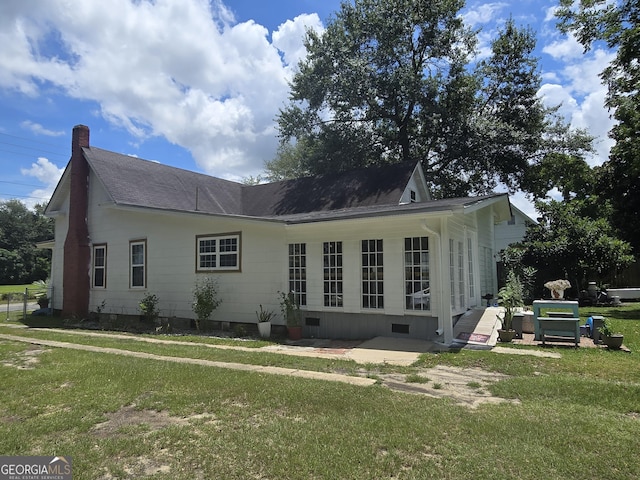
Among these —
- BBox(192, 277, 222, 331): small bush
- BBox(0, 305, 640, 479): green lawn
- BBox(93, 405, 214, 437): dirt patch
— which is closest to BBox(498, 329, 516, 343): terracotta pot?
BBox(0, 305, 640, 479): green lawn

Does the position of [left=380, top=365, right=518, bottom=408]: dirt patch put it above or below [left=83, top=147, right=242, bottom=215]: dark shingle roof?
below

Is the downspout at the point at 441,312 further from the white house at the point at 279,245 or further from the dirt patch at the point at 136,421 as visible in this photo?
the dirt patch at the point at 136,421

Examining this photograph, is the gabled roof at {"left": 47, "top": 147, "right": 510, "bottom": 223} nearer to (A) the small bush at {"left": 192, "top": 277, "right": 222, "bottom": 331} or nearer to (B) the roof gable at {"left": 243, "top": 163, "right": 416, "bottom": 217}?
(B) the roof gable at {"left": 243, "top": 163, "right": 416, "bottom": 217}

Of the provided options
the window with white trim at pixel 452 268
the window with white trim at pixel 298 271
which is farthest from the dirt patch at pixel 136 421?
the window with white trim at pixel 452 268

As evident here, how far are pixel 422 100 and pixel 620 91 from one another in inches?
387

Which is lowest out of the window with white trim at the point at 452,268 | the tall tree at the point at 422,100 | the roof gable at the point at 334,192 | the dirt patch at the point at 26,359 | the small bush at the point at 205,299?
the dirt patch at the point at 26,359

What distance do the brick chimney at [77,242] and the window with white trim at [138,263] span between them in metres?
2.70

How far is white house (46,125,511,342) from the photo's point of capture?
378 inches

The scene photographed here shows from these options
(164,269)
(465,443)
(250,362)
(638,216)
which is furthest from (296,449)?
(638,216)

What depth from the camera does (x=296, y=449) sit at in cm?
369

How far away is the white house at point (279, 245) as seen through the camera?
31.5 feet

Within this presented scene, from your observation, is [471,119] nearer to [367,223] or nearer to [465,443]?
[367,223]

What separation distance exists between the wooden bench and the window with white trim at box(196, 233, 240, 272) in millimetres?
7909

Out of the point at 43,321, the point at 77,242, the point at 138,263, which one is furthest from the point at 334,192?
the point at 43,321
